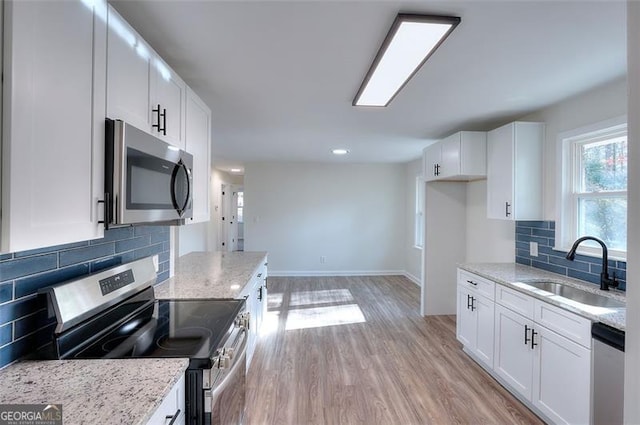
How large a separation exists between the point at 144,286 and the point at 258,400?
1231mm

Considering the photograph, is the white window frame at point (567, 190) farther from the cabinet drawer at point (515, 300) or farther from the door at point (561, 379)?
the door at point (561, 379)

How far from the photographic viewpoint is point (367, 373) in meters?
2.66

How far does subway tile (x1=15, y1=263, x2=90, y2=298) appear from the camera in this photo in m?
1.07

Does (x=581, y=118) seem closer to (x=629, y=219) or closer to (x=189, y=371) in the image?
(x=629, y=219)

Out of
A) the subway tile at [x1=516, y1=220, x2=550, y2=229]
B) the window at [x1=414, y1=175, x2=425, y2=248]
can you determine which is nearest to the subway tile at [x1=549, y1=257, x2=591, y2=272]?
the subway tile at [x1=516, y1=220, x2=550, y2=229]

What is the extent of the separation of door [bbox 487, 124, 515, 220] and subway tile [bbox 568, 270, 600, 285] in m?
0.63

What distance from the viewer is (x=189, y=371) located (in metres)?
1.11

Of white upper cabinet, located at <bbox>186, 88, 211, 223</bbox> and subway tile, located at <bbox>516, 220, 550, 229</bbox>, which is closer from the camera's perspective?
white upper cabinet, located at <bbox>186, 88, 211, 223</bbox>

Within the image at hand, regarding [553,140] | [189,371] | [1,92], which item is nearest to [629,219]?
[189,371]

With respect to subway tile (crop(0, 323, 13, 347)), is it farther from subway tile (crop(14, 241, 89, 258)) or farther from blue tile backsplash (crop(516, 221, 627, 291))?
blue tile backsplash (crop(516, 221, 627, 291))

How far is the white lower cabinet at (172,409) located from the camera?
35.6 inches

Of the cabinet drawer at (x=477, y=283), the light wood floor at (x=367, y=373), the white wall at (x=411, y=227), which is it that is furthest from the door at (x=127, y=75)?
the white wall at (x=411, y=227)

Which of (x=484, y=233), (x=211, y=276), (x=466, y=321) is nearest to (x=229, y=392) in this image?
(x=211, y=276)

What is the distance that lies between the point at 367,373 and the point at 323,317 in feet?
4.50
